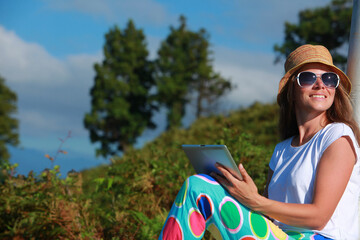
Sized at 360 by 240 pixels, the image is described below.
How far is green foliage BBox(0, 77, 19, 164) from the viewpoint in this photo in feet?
86.9

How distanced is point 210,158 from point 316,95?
2.41 feet

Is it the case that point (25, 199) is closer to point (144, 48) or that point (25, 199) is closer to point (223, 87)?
point (223, 87)

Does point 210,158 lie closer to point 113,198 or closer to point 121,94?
point 113,198

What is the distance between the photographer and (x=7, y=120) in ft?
88.0

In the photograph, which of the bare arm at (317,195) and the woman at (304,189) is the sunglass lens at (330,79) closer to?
the woman at (304,189)

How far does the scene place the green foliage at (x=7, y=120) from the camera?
1043 inches

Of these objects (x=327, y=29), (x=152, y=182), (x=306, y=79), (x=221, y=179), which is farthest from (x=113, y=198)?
(x=327, y=29)

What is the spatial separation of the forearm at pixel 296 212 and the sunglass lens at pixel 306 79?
2.41ft

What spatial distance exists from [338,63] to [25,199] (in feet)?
51.2

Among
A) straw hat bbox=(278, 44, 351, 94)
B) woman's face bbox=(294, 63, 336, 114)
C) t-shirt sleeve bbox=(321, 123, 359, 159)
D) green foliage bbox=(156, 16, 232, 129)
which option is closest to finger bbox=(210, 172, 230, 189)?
t-shirt sleeve bbox=(321, 123, 359, 159)

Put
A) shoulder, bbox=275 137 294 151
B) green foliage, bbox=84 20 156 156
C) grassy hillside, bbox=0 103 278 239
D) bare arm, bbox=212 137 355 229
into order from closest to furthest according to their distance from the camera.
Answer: bare arm, bbox=212 137 355 229
shoulder, bbox=275 137 294 151
grassy hillside, bbox=0 103 278 239
green foliage, bbox=84 20 156 156

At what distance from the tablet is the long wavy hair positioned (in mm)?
709

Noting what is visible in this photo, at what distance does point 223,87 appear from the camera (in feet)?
74.3

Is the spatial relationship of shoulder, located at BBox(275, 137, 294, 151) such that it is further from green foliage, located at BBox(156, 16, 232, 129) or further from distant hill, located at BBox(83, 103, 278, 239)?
green foliage, located at BBox(156, 16, 232, 129)
